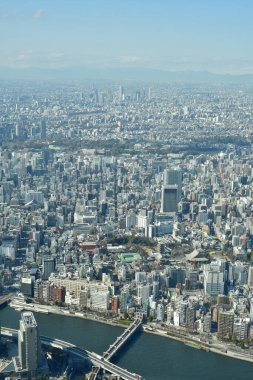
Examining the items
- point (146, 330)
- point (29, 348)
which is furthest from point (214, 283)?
point (29, 348)

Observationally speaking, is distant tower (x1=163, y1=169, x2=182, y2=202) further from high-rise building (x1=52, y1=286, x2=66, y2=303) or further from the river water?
the river water

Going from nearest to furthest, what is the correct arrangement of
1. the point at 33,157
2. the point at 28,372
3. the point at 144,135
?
the point at 28,372 < the point at 33,157 < the point at 144,135

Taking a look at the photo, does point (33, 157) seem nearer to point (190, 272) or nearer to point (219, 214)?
point (219, 214)

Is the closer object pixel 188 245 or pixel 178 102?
pixel 188 245

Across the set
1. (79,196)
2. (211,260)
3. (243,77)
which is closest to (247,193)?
(79,196)

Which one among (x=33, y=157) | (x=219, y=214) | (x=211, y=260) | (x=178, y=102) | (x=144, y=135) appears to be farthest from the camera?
(x=178, y=102)

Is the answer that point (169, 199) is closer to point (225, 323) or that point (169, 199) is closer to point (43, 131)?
point (225, 323)

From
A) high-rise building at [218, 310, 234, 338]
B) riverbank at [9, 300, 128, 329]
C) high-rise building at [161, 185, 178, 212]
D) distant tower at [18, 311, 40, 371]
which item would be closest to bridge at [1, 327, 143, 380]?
distant tower at [18, 311, 40, 371]

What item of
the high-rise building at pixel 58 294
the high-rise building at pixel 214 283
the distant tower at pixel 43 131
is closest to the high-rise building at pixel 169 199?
the high-rise building at pixel 214 283
